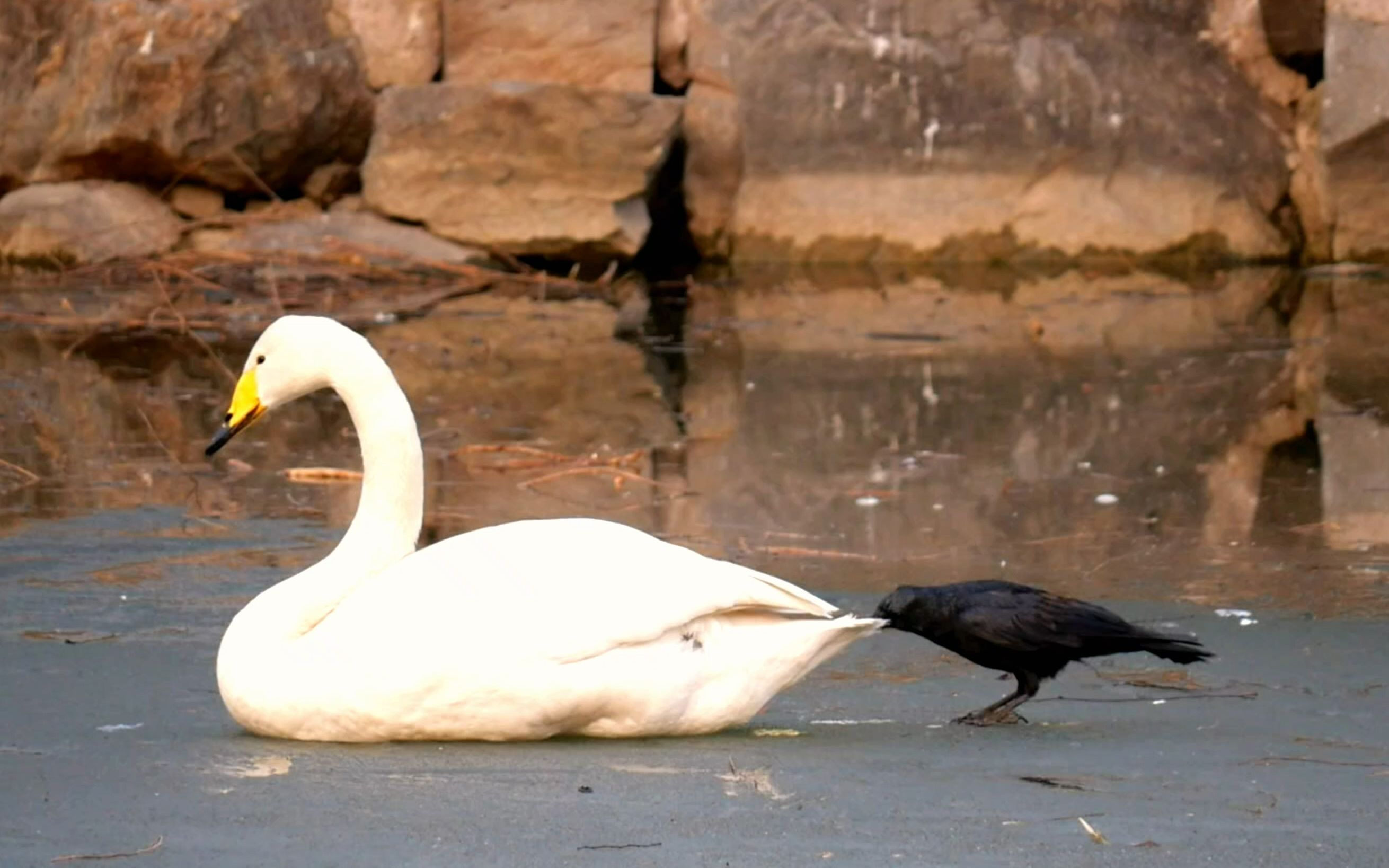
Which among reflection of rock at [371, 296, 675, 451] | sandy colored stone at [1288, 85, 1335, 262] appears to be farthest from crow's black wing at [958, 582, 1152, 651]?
sandy colored stone at [1288, 85, 1335, 262]

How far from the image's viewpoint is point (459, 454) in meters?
7.81

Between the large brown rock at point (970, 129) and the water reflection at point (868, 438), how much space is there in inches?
79.3

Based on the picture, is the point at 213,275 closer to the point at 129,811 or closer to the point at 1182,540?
the point at 1182,540

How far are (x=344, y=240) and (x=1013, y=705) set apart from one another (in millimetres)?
9520

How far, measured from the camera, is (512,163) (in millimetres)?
13695

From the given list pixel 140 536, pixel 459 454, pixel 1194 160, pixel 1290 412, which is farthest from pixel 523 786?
pixel 1194 160

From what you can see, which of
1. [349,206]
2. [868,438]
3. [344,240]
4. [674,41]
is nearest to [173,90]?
[349,206]

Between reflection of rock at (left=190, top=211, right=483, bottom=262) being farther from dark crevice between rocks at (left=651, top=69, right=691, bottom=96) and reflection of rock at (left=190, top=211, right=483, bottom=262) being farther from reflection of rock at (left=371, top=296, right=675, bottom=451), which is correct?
dark crevice between rocks at (left=651, top=69, right=691, bottom=96)

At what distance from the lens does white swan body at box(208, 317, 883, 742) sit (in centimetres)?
393

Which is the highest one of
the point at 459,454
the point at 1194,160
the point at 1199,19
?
the point at 1199,19

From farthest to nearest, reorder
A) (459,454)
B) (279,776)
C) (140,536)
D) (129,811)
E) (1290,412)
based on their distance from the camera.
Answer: (1290,412), (459,454), (140,536), (279,776), (129,811)

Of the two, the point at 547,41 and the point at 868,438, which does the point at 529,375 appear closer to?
the point at 868,438

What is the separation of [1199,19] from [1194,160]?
42.0 inches

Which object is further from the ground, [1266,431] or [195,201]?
[195,201]
